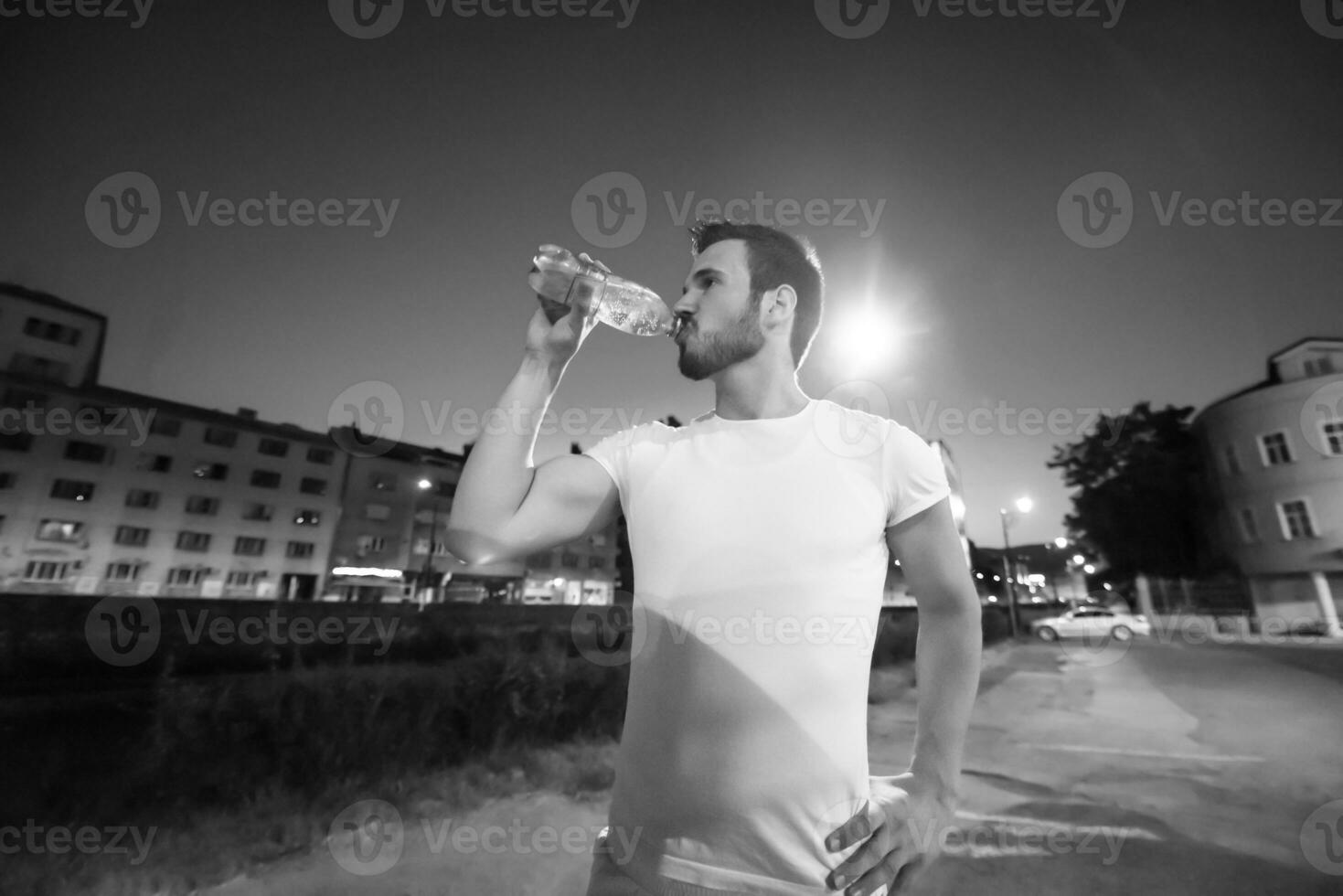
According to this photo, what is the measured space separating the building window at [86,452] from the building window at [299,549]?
577 inches

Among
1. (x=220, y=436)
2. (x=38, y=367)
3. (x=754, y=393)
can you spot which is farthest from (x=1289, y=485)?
(x=38, y=367)

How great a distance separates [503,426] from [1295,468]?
36591 millimetres

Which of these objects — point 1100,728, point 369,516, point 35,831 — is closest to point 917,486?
point 35,831

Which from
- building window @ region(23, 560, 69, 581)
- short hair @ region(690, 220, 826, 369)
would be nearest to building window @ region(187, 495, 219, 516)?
building window @ region(23, 560, 69, 581)

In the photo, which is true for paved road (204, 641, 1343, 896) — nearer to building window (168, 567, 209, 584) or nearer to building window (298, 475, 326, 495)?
building window (168, 567, 209, 584)

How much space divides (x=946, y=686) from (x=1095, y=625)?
33.4m

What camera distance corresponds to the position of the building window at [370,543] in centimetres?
5566

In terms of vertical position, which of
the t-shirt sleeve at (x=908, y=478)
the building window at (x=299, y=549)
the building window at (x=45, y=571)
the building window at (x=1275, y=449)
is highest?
the building window at (x=1275, y=449)

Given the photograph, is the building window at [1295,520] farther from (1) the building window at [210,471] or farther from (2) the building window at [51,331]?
(2) the building window at [51,331]

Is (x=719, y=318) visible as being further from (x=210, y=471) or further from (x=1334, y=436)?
(x=210, y=471)

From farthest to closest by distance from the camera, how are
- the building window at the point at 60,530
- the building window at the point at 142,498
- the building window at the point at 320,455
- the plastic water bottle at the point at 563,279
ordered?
the building window at the point at 320,455
the building window at the point at 142,498
the building window at the point at 60,530
the plastic water bottle at the point at 563,279

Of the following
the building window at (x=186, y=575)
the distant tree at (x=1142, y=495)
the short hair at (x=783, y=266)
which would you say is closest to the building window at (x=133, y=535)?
the building window at (x=186, y=575)

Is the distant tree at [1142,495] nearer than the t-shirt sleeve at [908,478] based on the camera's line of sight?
No

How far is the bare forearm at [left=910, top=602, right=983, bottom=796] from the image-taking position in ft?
4.35
